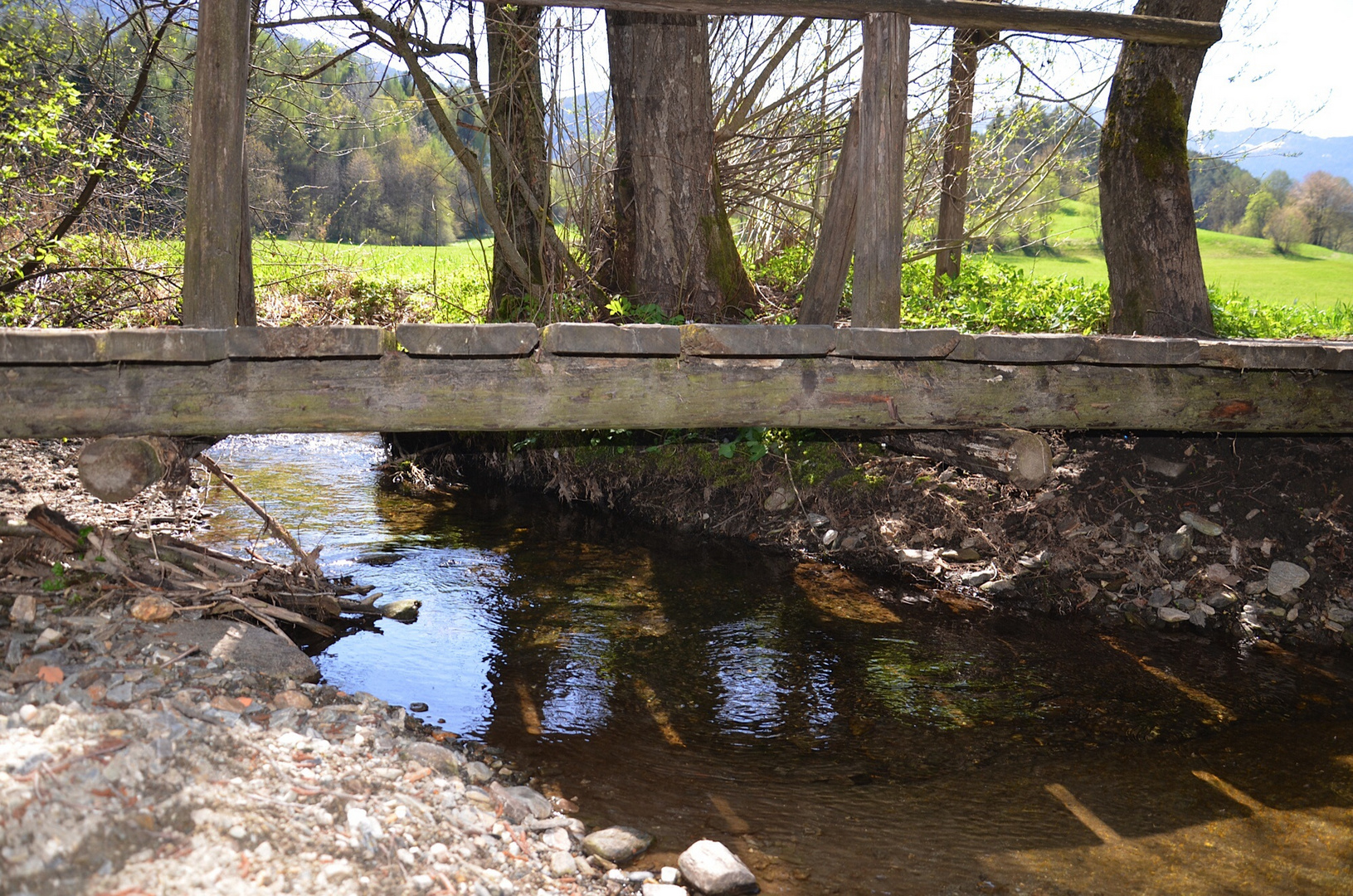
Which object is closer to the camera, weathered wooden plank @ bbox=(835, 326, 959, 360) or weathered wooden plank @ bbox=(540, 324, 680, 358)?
weathered wooden plank @ bbox=(540, 324, 680, 358)

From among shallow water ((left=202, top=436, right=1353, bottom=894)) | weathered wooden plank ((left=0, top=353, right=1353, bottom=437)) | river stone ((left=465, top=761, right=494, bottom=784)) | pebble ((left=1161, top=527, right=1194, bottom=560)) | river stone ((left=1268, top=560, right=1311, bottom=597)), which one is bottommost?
shallow water ((left=202, top=436, right=1353, bottom=894))

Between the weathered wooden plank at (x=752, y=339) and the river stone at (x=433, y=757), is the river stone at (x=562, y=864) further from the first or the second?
the weathered wooden plank at (x=752, y=339)

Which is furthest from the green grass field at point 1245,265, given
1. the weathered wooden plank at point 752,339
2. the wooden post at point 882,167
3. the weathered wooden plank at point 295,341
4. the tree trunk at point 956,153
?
the weathered wooden plank at point 295,341

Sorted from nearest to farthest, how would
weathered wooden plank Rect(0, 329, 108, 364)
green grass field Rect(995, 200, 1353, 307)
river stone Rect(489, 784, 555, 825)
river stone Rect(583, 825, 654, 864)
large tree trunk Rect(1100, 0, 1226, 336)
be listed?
river stone Rect(583, 825, 654, 864) → river stone Rect(489, 784, 555, 825) → weathered wooden plank Rect(0, 329, 108, 364) → large tree trunk Rect(1100, 0, 1226, 336) → green grass field Rect(995, 200, 1353, 307)

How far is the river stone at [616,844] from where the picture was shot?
2836mm

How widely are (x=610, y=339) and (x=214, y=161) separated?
1684 mm

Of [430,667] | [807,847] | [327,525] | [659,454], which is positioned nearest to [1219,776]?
[807,847]

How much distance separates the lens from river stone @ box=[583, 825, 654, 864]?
284 cm

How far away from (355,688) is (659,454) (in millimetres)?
3431

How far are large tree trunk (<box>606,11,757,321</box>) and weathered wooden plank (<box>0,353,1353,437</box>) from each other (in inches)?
119

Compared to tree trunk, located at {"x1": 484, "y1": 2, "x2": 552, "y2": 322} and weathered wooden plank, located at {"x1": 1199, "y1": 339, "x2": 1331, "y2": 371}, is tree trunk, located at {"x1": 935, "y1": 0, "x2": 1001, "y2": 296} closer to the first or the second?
tree trunk, located at {"x1": 484, "y1": 2, "x2": 552, "y2": 322}

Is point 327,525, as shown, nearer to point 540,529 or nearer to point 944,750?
point 540,529

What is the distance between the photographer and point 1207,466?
5750mm

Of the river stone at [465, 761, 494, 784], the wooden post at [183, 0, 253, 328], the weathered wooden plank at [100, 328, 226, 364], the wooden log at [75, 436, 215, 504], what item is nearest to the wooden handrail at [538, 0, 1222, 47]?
the wooden post at [183, 0, 253, 328]
